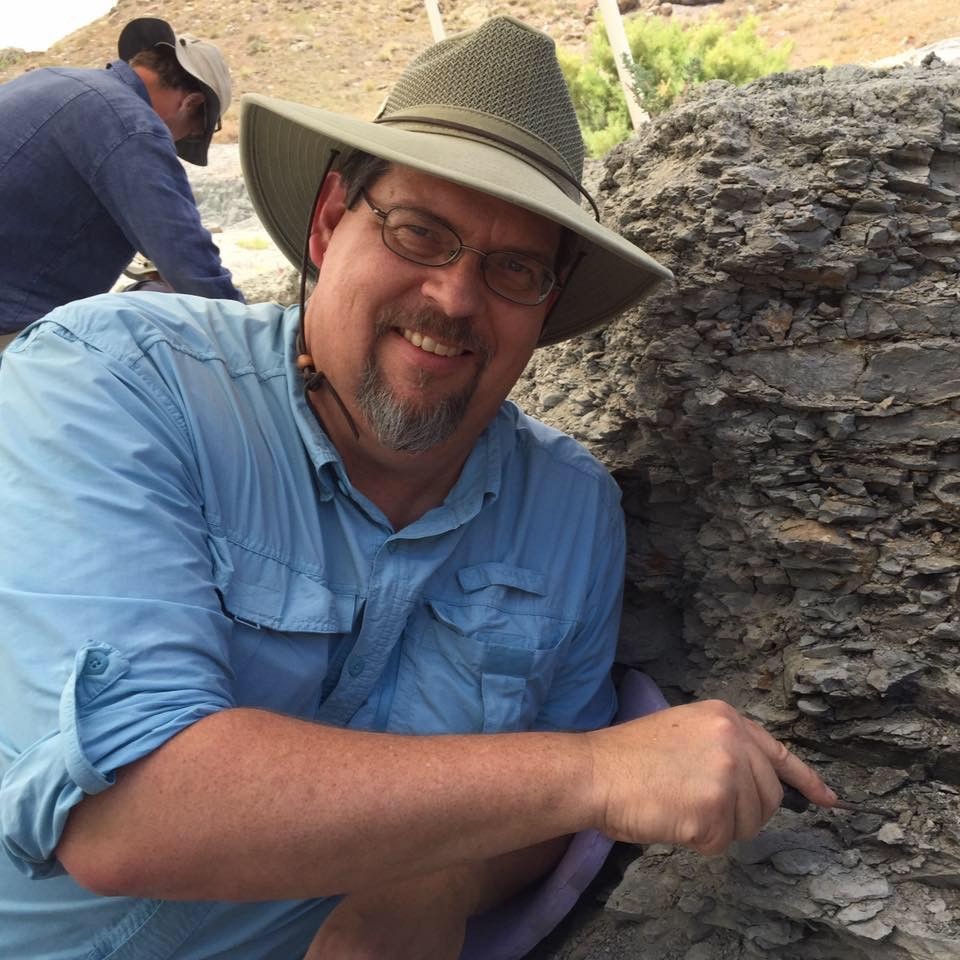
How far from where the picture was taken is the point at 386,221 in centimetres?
185

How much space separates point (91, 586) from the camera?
4.52 ft

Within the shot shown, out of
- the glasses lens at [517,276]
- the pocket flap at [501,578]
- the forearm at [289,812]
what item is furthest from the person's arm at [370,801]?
the glasses lens at [517,276]

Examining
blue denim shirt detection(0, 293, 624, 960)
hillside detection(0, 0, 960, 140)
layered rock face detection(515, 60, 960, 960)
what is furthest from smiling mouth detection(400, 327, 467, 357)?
hillside detection(0, 0, 960, 140)

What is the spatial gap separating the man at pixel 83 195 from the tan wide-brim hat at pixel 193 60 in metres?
0.47

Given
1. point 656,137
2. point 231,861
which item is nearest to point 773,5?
point 656,137

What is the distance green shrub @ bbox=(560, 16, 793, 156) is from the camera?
1188cm

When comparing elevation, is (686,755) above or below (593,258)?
below

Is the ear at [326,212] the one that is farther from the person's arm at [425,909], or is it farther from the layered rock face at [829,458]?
the person's arm at [425,909]

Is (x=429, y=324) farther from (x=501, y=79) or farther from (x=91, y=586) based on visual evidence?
(x=91, y=586)

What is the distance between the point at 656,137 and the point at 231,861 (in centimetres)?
192

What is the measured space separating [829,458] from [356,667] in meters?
1.13

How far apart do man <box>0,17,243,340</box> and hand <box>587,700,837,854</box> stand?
2.69 m

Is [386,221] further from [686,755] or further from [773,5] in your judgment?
[773,5]

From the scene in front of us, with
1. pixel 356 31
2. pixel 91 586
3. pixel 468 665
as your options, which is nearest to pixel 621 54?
pixel 468 665
